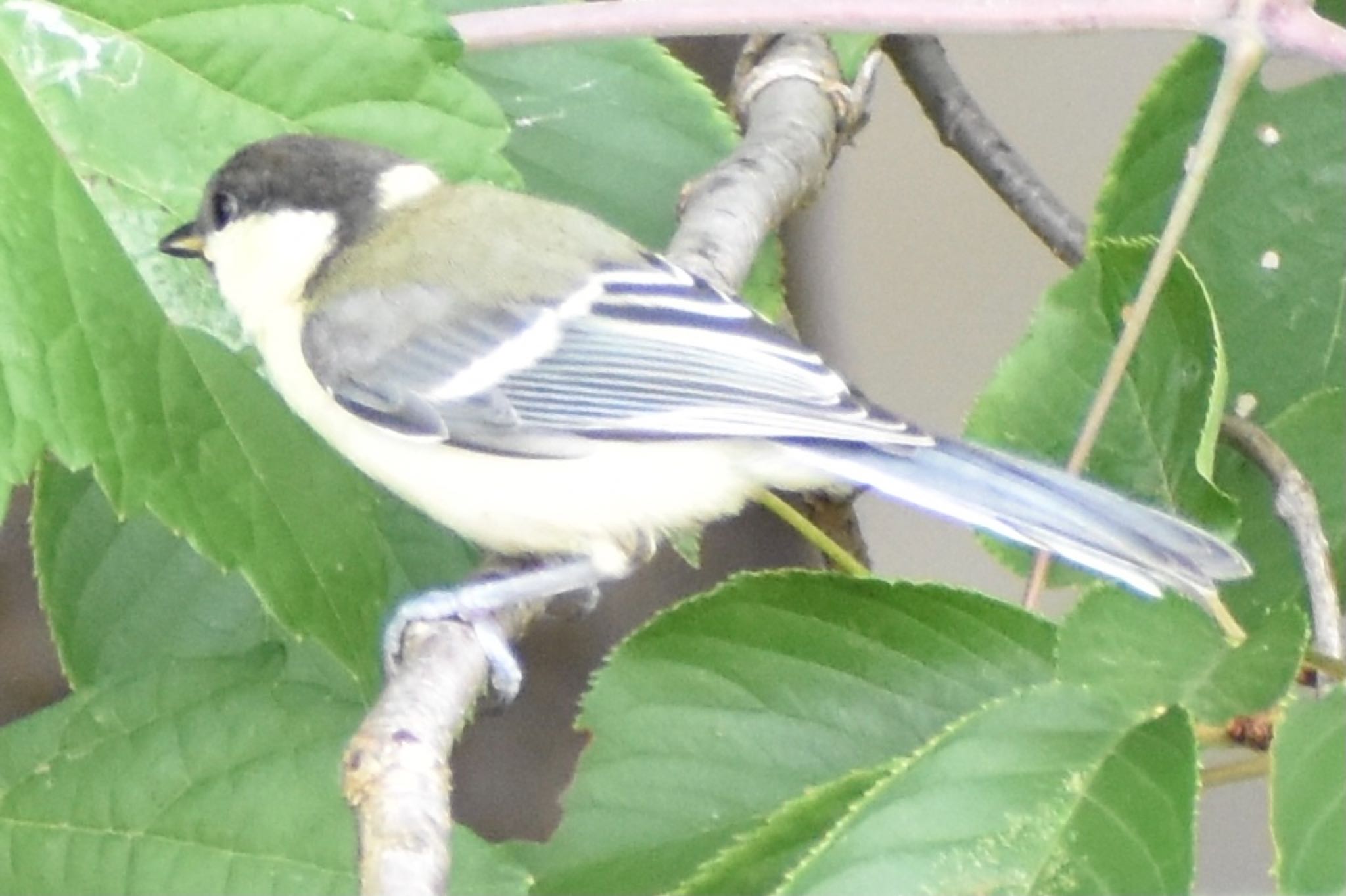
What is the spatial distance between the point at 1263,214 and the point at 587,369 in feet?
1.36

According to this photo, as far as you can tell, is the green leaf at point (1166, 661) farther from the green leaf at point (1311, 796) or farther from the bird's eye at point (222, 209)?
the bird's eye at point (222, 209)

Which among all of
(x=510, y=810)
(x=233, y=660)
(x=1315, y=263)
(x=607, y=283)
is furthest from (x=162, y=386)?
(x=510, y=810)

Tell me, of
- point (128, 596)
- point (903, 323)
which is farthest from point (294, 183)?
point (903, 323)

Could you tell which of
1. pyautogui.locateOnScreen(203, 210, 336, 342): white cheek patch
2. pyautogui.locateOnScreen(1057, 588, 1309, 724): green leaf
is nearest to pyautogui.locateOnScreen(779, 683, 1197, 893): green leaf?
pyautogui.locateOnScreen(1057, 588, 1309, 724): green leaf

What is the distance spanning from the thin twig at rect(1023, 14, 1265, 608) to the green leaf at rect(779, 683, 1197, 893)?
13cm

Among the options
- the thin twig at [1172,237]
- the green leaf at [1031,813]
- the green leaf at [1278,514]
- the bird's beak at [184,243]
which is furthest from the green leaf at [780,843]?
the bird's beak at [184,243]

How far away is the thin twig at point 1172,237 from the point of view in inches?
23.5

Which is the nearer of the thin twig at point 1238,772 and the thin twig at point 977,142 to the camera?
the thin twig at point 1238,772

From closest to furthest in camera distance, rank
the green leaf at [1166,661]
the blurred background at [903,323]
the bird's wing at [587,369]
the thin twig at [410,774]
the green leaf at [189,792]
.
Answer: the thin twig at [410,774], the green leaf at [1166,661], the green leaf at [189,792], the bird's wing at [587,369], the blurred background at [903,323]

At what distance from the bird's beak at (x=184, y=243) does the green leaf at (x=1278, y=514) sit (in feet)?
1.83

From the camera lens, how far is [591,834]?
0.68m

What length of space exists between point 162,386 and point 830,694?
13.6 inches

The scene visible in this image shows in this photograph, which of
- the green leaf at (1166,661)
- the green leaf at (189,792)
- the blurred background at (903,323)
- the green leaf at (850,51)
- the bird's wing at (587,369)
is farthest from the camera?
the blurred background at (903,323)

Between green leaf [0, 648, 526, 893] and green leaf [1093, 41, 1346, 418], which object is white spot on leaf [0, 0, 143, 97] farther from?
green leaf [1093, 41, 1346, 418]
